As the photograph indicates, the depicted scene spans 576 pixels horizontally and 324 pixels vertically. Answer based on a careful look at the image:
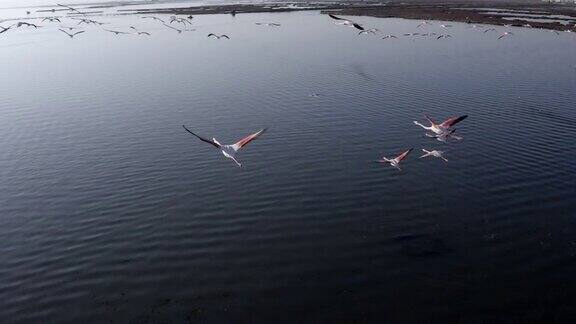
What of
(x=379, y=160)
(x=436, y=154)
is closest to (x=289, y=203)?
(x=379, y=160)

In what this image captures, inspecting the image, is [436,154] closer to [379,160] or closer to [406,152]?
[379,160]

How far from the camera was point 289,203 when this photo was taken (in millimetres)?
22922

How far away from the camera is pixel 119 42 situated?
77375 mm

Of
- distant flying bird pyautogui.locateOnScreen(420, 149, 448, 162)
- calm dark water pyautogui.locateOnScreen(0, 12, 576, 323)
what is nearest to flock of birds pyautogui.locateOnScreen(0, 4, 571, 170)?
distant flying bird pyautogui.locateOnScreen(420, 149, 448, 162)

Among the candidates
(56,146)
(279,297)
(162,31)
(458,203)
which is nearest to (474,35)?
(162,31)

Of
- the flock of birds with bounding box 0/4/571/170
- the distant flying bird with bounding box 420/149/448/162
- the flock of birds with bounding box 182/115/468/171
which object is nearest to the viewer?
the flock of birds with bounding box 182/115/468/171

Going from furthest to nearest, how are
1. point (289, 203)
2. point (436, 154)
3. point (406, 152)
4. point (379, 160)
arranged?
point (379, 160) → point (436, 154) → point (406, 152) → point (289, 203)

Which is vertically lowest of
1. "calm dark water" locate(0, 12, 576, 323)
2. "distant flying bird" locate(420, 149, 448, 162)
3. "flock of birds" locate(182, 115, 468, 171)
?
"calm dark water" locate(0, 12, 576, 323)

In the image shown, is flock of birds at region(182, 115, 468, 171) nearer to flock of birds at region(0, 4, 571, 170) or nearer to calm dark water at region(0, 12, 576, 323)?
flock of birds at region(0, 4, 571, 170)

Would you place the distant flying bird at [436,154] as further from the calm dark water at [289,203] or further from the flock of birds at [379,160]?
the calm dark water at [289,203]

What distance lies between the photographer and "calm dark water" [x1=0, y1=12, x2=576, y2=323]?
1655 cm

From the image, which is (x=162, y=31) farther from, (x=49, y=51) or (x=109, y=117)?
(x=109, y=117)

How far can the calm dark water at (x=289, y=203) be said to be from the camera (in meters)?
16.5

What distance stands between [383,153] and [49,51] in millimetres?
60979
